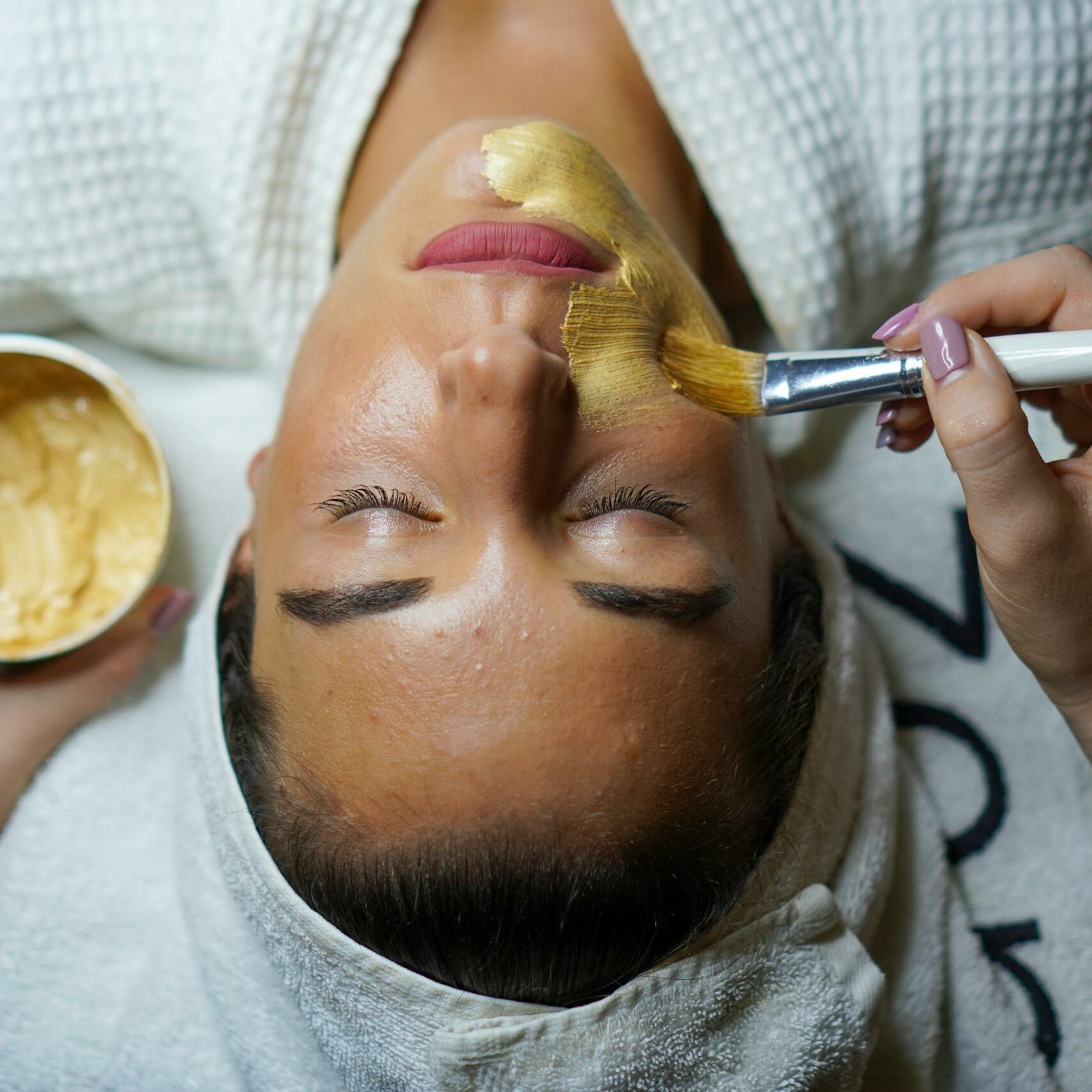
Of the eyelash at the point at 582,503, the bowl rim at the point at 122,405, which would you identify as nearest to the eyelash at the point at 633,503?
the eyelash at the point at 582,503

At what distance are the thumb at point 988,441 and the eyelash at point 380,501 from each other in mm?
391

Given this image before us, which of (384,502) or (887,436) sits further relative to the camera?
(887,436)

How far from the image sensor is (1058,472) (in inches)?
31.1

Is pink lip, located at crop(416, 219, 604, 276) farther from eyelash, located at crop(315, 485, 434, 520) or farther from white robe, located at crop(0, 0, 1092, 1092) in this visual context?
white robe, located at crop(0, 0, 1092, 1092)

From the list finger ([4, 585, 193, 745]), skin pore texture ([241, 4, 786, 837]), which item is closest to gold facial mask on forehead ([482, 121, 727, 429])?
skin pore texture ([241, 4, 786, 837])

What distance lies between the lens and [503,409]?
0.71m

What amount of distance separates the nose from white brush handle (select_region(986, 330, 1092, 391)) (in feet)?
1.06

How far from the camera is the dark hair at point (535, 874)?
0.73 metres

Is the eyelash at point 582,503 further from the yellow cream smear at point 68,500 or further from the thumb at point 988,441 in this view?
the yellow cream smear at point 68,500

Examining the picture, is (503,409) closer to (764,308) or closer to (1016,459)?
(1016,459)

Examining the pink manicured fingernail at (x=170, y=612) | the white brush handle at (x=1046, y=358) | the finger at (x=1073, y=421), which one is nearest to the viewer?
the white brush handle at (x=1046, y=358)

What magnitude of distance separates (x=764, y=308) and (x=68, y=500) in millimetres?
838

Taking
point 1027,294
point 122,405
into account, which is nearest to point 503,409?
point 1027,294

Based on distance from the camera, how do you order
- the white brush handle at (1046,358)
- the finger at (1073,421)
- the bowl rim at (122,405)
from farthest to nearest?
the bowl rim at (122,405) → the finger at (1073,421) → the white brush handle at (1046,358)
